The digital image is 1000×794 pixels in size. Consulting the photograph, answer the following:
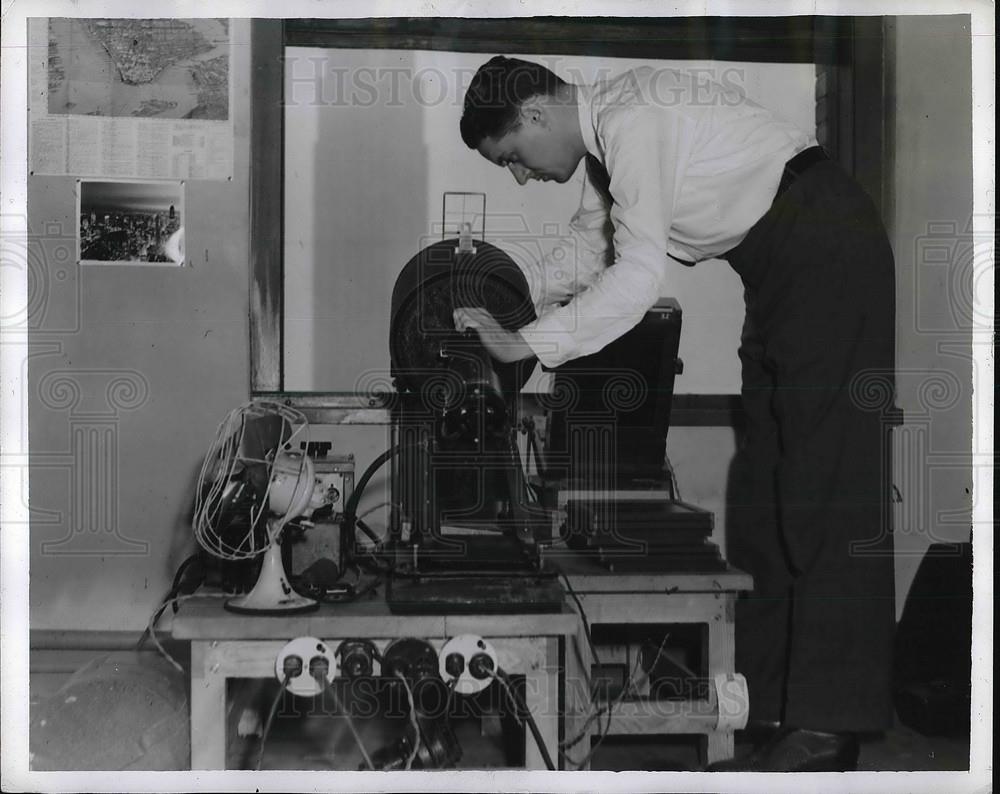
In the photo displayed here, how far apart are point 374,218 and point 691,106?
2.19ft

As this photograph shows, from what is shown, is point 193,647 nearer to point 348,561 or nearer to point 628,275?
point 348,561

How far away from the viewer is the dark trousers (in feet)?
5.50

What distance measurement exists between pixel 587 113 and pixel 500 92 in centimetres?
17

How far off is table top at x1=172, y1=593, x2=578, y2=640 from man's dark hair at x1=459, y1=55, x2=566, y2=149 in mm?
948

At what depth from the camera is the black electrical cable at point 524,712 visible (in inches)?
57.2

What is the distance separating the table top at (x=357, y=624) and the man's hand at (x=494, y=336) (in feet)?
1.56

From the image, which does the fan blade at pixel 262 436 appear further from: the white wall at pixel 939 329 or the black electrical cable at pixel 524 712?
the white wall at pixel 939 329

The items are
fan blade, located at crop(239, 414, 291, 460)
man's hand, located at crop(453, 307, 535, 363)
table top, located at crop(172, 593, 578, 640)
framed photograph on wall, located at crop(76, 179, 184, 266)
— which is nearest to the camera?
table top, located at crop(172, 593, 578, 640)

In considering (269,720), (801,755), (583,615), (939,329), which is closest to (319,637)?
(269,720)

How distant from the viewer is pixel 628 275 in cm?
170

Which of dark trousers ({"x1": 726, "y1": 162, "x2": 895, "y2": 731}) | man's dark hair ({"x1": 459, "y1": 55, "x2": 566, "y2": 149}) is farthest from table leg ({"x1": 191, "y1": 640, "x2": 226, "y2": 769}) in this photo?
man's dark hair ({"x1": 459, "y1": 55, "x2": 566, "y2": 149})

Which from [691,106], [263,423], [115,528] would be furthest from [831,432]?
[115,528]

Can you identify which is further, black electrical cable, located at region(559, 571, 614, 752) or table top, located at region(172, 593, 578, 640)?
black electrical cable, located at region(559, 571, 614, 752)

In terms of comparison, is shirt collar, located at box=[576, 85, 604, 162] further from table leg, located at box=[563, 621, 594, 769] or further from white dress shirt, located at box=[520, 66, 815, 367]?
table leg, located at box=[563, 621, 594, 769]
